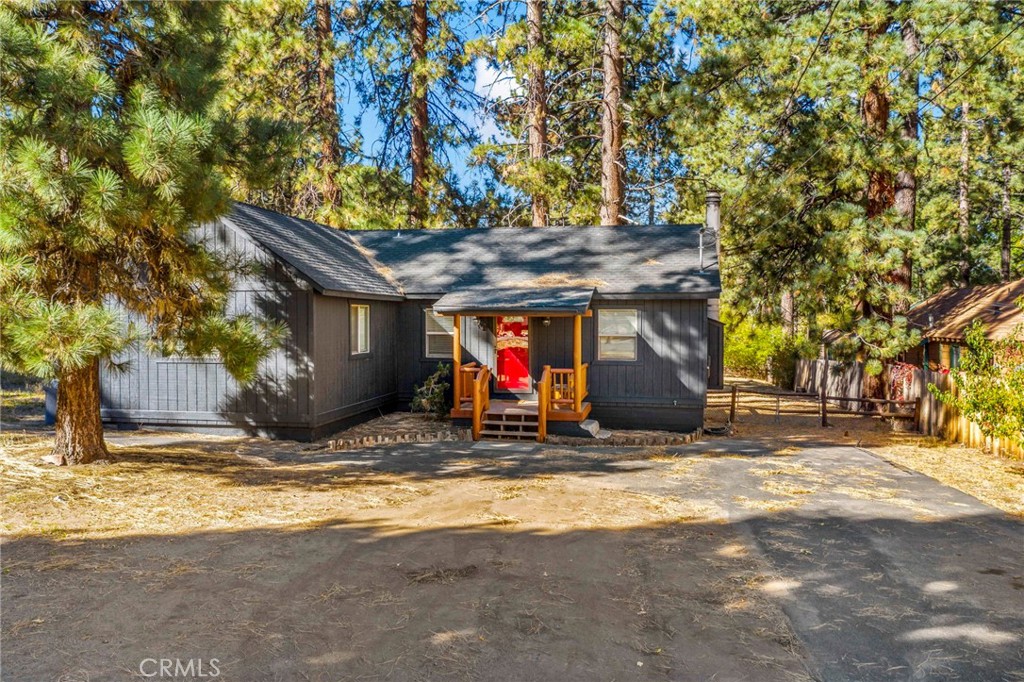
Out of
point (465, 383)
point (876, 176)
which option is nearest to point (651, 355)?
point (465, 383)

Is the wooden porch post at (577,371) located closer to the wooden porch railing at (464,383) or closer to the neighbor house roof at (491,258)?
the neighbor house roof at (491,258)

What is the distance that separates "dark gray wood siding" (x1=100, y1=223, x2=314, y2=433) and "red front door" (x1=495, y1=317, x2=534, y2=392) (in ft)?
13.8

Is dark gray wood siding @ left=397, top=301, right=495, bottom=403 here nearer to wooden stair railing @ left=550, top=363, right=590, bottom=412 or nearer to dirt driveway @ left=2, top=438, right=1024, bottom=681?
wooden stair railing @ left=550, top=363, right=590, bottom=412

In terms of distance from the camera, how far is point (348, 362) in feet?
41.3

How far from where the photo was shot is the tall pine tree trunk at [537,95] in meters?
18.0

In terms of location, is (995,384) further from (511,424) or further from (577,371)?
(511,424)

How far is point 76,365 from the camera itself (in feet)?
23.4

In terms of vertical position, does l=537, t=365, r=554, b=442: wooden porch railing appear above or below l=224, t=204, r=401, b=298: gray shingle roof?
below

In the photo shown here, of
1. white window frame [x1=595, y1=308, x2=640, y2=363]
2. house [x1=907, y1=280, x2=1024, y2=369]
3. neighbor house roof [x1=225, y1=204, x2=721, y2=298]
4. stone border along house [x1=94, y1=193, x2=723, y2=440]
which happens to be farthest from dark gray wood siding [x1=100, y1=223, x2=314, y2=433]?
house [x1=907, y1=280, x2=1024, y2=369]

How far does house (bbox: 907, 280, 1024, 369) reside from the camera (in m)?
16.1

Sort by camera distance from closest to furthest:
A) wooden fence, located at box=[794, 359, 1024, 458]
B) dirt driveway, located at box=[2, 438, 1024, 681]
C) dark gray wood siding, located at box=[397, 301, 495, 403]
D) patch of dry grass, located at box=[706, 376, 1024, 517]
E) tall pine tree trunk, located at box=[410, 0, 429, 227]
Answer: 1. dirt driveway, located at box=[2, 438, 1024, 681]
2. patch of dry grass, located at box=[706, 376, 1024, 517]
3. wooden fence, located at box=[794, 359, 1024, 458]
4. dark gray wood siding, located at box=[397, 301, 495, 403]
5. tall pine tree trunk, located at box=[410, 0, 429, 227]

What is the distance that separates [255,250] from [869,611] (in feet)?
34.9

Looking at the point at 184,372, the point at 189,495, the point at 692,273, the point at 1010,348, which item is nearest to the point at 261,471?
the point at 189,495
